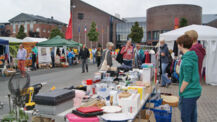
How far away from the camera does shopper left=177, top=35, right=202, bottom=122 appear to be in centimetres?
253

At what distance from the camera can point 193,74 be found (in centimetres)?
257

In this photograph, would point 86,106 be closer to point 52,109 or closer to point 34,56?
point 52,109

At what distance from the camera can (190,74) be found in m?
2.53

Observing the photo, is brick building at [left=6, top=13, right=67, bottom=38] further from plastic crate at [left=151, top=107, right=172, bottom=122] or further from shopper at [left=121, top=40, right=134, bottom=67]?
plastic crate at [left=151, top=107, right=172, bottom=122]

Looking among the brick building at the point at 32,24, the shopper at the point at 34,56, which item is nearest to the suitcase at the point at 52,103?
the shopper at the point at 34,56

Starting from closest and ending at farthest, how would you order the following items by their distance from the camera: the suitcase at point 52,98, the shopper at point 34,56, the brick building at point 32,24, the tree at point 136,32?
the suitcase at point 52,98 < the shopper at point 34,56 < the tree at point 136,32 < the brick building at point 32,24

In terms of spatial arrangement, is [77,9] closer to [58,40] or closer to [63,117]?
[58,40]

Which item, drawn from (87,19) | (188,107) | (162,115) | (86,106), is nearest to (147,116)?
(162,115)

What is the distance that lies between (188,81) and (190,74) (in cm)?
10

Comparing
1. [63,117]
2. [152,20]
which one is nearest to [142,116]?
[63,117]

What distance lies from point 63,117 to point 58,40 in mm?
13665

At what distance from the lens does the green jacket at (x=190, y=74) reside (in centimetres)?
252

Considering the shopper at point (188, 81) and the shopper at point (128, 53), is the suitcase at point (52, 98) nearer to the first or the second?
the shopper at point (188, 81)

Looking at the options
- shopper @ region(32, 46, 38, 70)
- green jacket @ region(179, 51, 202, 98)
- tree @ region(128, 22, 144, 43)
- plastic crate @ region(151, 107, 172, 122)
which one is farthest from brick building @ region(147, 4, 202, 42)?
green jacket @ region(179, 51, 202, 98)
